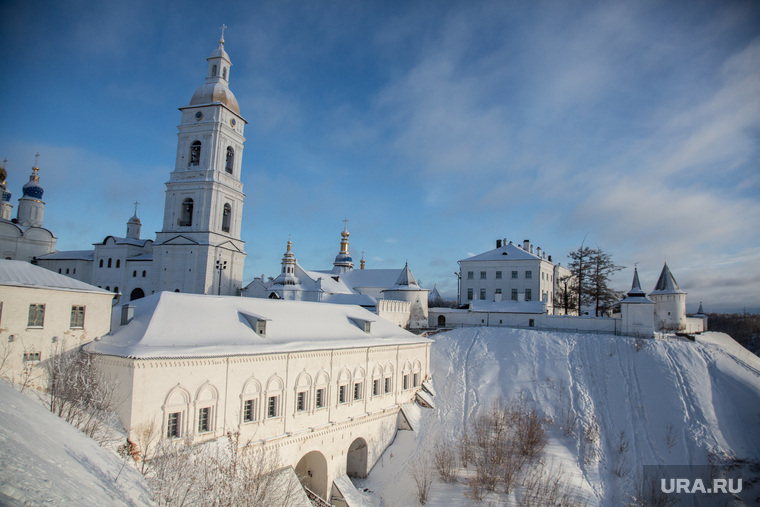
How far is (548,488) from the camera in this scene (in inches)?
761

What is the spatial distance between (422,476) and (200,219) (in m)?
32.2

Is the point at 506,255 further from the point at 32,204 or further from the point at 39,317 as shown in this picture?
the point at 32,204

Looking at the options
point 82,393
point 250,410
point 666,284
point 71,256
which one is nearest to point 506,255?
point 666,284

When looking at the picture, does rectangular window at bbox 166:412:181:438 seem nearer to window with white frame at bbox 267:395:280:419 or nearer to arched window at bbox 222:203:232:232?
window with white frame at bbox 267:395:280:419

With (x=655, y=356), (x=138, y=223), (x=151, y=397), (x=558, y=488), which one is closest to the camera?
(x=151, y=397)

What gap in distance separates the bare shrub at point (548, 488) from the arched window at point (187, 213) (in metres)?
37.2

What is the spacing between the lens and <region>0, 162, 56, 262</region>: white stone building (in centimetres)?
4850

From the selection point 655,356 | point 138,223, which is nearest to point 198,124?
point 138,223

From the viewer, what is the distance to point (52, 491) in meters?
5.27

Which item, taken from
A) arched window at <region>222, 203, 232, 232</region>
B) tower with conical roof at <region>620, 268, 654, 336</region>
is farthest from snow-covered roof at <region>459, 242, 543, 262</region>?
arched window at <region>222, 203, 232, 232</region>

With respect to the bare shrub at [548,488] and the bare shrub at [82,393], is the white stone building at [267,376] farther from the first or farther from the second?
the bare shrub at [548,488]

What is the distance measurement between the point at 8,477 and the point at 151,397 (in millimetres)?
11398

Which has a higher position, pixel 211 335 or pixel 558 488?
pixel 211 335

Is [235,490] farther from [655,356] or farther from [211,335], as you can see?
[655,356]
